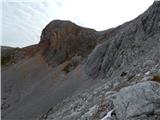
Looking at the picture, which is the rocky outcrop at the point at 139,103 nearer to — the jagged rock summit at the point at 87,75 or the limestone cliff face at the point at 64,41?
the jagged rock summit at the point at 87,75

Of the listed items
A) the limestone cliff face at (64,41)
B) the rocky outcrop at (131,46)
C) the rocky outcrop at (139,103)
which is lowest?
the rocky outcrop at (139,103)

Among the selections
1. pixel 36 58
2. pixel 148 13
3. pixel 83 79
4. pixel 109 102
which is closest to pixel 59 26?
pixel 36 58

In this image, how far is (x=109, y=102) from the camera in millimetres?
23031

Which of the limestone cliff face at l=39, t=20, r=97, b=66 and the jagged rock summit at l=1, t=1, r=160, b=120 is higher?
the limestone cliff face at l=39, t=20, r=97, b=66

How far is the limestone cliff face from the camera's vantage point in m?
74.6

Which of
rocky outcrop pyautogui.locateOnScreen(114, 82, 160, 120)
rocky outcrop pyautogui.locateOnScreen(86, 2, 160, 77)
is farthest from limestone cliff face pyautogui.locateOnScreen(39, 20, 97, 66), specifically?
rocky outcrop pyautogui.locateOnScreen(114, 82, 160, 120)

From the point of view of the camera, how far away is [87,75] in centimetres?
5253

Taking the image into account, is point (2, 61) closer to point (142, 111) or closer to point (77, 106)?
point (77, 106)

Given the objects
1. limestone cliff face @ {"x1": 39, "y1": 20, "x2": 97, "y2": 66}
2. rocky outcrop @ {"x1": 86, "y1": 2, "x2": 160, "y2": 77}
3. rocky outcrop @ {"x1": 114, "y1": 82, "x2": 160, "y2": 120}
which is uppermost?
limestone cliff face @ {"x1": 39, "y1": 20, "x2": 97, "y2": 66}

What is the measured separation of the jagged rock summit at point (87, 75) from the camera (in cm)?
1886

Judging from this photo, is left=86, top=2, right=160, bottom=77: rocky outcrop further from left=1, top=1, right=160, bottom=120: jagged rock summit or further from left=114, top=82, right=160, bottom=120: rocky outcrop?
left=114, top=82, right=160, bottom=120: rocky outcrop

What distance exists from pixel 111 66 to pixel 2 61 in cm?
5908

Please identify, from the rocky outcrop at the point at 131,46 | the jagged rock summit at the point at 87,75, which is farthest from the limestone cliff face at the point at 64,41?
the rocky outcrop at the point at 131,46

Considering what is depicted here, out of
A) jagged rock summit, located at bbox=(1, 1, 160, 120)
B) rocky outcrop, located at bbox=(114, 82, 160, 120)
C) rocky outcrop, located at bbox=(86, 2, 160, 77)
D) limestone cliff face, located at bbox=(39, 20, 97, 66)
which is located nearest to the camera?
Result: rocky outcrop, located at bbox=(114, 82, 160, 120)
